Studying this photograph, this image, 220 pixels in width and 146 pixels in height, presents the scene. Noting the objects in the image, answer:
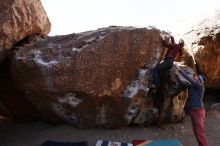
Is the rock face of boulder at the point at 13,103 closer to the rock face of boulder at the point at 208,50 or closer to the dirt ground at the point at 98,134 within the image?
the dirt ground at the point at 98,134

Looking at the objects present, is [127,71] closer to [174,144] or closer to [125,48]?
[125,48]

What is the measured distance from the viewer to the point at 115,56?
8.33m

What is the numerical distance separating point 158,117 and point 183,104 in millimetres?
720

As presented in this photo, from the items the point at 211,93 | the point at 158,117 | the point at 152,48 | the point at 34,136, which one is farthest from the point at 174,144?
the point at 211,93

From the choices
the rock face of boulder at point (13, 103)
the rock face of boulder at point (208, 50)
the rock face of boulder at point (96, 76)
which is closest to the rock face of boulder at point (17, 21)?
the rock face of boulder at point (96, 76)

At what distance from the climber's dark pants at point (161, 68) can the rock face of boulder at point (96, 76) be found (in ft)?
0.56

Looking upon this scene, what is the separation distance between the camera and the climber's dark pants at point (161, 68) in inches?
328

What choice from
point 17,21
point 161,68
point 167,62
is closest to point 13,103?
point 17,21

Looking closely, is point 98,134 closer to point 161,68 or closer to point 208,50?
point 161,68

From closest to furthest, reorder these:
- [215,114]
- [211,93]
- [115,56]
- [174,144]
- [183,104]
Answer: [174,144] → [115,56] → [183,104] → [215,114] → [211,93]

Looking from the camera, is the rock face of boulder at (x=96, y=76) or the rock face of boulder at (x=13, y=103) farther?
the rock face of boulder at (x=13, y=103)

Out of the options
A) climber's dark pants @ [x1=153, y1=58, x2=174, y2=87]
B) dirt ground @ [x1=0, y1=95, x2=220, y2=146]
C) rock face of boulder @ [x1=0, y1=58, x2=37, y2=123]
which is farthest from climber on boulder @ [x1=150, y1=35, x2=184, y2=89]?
rock face of boulder @ [x1=0, y1=58, x2=37, y2=123]

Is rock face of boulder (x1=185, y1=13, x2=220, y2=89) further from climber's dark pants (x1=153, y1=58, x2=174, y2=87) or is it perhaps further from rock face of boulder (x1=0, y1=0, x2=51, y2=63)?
rock face of boulder (x1=0, y1=0, x2=51, y2=63)

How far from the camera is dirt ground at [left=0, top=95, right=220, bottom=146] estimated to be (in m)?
8.18
